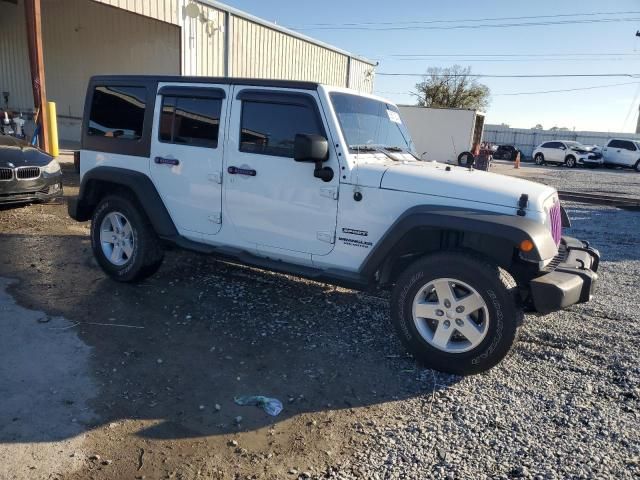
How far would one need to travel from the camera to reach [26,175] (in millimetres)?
7785

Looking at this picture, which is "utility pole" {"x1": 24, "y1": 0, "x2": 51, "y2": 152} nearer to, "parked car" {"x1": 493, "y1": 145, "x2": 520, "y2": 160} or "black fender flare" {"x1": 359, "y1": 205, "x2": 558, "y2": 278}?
"black fender flare" {"x1": 359, "y1": 205, "x2": 558, "y2": 278}

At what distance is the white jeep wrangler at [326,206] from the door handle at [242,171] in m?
0.01

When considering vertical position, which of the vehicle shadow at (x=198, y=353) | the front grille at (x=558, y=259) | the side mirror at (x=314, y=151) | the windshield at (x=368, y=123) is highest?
the windshield at (x=368, y=123)

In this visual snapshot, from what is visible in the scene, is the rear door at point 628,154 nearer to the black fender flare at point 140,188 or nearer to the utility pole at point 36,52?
the utility pole at point 36,52

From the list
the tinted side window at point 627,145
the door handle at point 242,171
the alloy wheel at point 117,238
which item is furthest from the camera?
the tinted side window at point 627,145

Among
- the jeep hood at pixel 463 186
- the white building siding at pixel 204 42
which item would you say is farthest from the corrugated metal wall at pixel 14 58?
the jeep hood at pixel 463 186

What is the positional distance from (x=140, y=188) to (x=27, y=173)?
4.16 m

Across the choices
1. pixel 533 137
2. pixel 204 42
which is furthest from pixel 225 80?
pixel 533 137

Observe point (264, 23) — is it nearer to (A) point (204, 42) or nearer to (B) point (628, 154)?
(A) point (204, 42)

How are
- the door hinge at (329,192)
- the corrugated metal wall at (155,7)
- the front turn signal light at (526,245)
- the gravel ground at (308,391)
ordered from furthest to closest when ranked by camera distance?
1. the corrugated metal wall at (155,7)
2. the door hinge at (329,192)
3. the front turn signal light at (526,245)
4. the gravel ground at (308,391)

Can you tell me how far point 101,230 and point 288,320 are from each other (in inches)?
93.7

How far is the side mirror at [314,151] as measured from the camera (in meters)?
3.64

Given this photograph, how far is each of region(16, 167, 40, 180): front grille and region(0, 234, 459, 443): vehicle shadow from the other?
2703 millimetres

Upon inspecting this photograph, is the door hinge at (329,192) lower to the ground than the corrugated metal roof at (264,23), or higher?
lower
